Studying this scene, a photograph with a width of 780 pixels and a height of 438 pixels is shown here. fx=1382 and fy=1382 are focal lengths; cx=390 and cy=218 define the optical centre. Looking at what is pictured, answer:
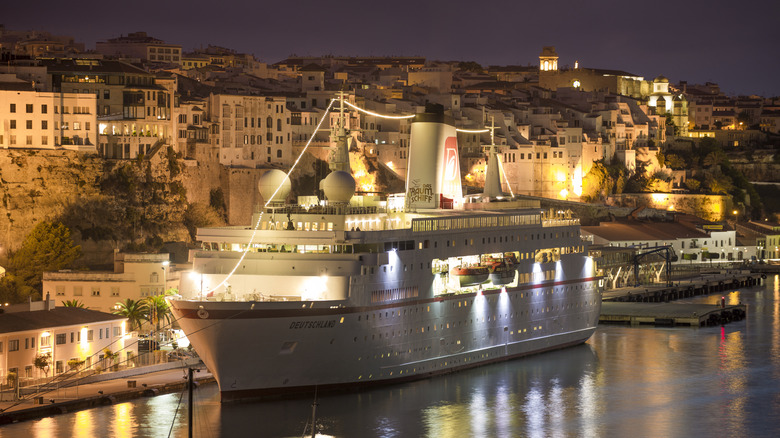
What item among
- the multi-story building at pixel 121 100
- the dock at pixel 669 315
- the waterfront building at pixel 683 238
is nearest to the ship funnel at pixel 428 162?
the dock at pixel 669 315

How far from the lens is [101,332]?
37.5 metres

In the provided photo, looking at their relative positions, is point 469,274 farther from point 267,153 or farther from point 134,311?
point 267,153

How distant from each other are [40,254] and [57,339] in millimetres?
12413

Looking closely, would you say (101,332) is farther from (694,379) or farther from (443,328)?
(694,379)

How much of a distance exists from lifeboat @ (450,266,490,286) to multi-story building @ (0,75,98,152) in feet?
66.1

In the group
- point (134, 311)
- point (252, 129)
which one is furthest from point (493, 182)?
point (252, 129)

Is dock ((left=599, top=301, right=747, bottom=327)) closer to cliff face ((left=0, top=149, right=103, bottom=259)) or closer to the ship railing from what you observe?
the ship railing

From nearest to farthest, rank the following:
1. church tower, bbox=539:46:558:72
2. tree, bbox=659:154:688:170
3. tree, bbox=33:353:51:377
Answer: tree, bbox=33:353:51:377 < tree, bbox=659:154:688:170 < church tower, bbox=539:46:558:72

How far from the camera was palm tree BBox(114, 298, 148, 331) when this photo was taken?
4025 cm

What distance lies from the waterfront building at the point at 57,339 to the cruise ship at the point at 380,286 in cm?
385

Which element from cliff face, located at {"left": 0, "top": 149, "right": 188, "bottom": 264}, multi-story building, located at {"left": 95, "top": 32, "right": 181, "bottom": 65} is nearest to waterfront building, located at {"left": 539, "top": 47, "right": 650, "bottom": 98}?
multi-story building, located at {"left": 95, "top": 32, "right": 181, "bottom": 65}

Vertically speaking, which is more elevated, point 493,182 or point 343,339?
point 493,182

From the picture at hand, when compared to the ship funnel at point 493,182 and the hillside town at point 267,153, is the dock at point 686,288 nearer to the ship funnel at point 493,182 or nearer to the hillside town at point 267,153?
the hillside town at point 267,153

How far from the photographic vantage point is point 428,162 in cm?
4147
